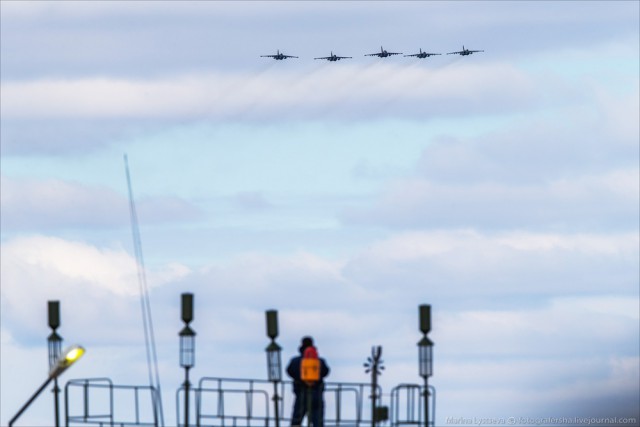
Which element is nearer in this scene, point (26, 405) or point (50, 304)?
point (26, 405)

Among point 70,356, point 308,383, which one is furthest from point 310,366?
point 70,356

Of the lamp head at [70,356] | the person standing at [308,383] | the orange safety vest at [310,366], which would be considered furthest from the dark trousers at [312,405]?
the lamp head at [70,356]

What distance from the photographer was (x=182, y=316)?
49594 mm

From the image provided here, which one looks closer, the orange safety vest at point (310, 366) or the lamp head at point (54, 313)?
the orange safety vest at point (310, 366)

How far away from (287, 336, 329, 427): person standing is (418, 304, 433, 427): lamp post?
3468 mm

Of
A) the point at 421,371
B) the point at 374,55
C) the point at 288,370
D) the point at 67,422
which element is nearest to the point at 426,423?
the point at 421,371

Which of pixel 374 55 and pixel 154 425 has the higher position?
pixel 374 55

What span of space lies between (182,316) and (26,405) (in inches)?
213

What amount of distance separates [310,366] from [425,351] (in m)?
4.68

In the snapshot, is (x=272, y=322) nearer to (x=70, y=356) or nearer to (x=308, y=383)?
(x=308, y=383)

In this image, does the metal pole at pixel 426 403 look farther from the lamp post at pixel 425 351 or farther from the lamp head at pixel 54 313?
the lamp head at pixel 54 313

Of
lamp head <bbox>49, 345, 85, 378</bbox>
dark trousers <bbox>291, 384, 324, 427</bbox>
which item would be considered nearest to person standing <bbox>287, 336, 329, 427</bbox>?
dark trousers <bbox>291, 384, 324, 427</bbox>

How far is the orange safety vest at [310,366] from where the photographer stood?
4684 cm

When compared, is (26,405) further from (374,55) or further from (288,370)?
(374,55)
